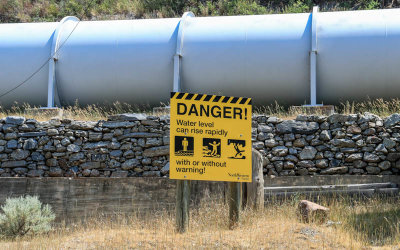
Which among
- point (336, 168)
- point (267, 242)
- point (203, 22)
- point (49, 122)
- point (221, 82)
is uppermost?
point (203, 22)

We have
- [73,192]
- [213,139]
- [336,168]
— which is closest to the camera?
[213,139]

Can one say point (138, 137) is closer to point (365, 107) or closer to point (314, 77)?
point (314, 77)

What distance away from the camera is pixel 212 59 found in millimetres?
12008

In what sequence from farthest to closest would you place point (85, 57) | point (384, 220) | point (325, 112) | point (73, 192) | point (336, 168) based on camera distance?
point (85, 57)
point (325, 112)
point (336, 168)
point (73, 192)
point (384, 220)

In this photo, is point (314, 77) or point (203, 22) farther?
point (203, 22)

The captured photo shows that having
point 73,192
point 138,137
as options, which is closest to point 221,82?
point 138,137

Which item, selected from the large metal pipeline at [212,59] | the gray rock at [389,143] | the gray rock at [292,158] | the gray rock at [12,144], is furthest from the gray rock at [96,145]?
the gray rock at [389,143]

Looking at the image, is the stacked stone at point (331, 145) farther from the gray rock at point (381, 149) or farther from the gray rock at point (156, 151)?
the gray rock at point (156, 151)

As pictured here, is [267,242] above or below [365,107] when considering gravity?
below

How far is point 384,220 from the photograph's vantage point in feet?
24.5

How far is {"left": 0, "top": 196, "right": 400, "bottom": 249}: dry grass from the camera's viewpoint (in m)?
6.30

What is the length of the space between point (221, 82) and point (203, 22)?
1.55m

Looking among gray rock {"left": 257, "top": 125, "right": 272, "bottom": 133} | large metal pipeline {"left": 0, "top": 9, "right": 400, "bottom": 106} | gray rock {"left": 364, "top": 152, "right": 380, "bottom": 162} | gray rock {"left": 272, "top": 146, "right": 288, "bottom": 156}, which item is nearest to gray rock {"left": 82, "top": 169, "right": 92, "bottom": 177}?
large metal pipeline {"left": 0, "top": 9, "right": 400, "bottom": 106}

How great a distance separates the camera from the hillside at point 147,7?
701 inches
